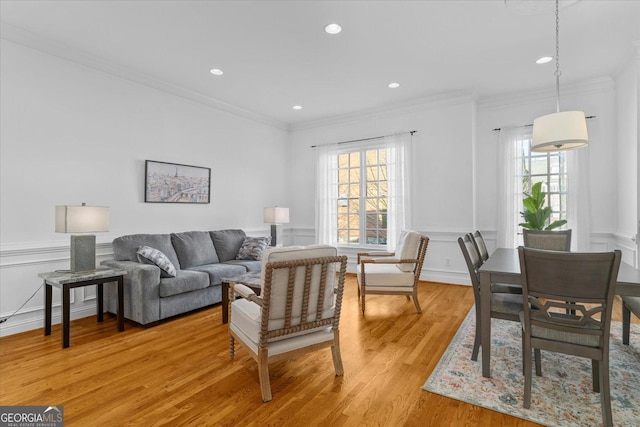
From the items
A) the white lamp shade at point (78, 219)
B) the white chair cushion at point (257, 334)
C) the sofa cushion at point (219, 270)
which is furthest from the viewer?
the sofa cushion at point (219, 270)

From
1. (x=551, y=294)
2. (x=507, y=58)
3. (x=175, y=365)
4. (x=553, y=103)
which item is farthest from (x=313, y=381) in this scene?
(x=553, y=103)

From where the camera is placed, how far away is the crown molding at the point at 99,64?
3148 millimetres

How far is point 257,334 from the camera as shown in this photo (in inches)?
83.2

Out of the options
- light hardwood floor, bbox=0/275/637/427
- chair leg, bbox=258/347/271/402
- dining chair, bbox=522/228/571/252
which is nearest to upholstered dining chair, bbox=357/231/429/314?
light hardwood floor, bbox=0/275/637/427

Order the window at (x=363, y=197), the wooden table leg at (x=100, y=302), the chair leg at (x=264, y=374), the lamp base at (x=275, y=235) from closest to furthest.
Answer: the chair leg at (x=264, y=374)
the wooden table leg at (x=100, y=302)
the lamp base at (x=275, y=235)
the window at (x=363, y=197)

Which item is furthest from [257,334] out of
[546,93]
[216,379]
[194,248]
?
[546,93]

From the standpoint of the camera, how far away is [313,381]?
224 centimetres

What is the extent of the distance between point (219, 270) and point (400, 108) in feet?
12.8

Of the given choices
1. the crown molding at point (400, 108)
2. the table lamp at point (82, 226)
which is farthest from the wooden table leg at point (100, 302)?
the crown molding at point (400, 108)

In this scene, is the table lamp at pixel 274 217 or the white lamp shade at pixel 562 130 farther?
the table lamp at pixel 274 217

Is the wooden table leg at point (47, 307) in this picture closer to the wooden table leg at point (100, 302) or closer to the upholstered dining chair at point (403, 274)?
the wooden table leg at point (100, 302)

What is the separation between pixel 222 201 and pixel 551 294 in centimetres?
460

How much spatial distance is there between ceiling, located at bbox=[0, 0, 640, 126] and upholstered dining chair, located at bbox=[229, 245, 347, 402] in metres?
2.24

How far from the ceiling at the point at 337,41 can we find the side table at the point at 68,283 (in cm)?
238
